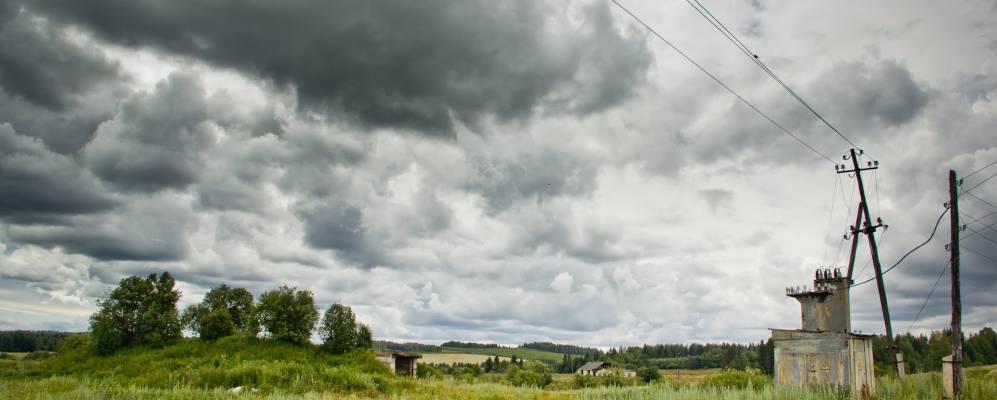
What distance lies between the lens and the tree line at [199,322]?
36.6 m

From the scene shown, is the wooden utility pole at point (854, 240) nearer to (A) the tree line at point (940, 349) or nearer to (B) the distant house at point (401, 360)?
(B) the distant house at point (401, 360)

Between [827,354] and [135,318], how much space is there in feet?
132

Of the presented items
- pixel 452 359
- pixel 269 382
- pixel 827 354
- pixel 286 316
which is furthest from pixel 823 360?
pixel 452 359

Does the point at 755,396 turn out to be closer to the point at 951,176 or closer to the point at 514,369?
the point at 951,176

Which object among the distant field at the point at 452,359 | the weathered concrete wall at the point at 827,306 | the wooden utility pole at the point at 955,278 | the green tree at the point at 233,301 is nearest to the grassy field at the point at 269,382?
the wooden utility pole at the point at 955,278

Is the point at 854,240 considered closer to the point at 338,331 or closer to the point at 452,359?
the point at 338,331

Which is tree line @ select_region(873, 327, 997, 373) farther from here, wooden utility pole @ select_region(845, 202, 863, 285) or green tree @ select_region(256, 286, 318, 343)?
green tree @ select_region(256, 286, 318, 343)

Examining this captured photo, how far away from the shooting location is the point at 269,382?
81.5 feet

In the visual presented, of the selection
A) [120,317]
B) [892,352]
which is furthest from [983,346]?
[120,317]

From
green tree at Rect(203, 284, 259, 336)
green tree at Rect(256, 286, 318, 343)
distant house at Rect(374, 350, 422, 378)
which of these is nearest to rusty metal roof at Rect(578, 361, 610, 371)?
distant house at Rect(374, 350, 422, 378)

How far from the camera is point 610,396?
2070 cm

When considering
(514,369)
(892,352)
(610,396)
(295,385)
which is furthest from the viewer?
(514,369)

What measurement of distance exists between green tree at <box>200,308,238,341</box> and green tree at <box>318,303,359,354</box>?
7452 mm

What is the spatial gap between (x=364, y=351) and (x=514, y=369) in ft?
130
